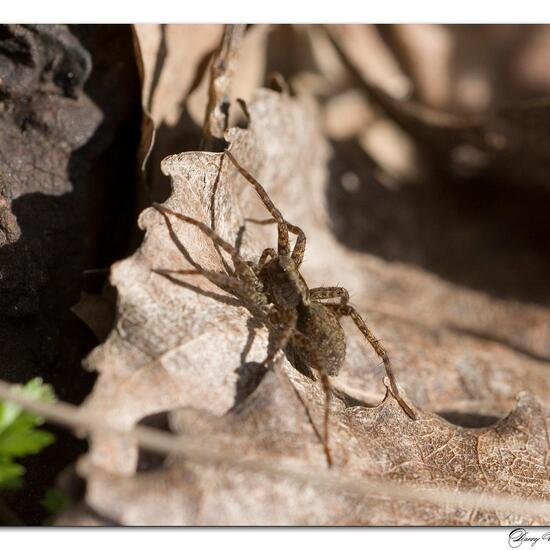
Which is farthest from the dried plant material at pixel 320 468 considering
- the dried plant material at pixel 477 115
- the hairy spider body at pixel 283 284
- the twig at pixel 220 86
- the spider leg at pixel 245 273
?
the dried plant material at pixel 477 115

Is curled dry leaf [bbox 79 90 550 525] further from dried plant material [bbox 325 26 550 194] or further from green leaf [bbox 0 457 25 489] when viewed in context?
dried plant material [bbox 325 26 550 194]

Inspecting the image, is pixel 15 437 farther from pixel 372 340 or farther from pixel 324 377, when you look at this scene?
pixel 372 340

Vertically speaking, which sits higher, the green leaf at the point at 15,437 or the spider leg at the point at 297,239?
the spider leg at the point at 297,239

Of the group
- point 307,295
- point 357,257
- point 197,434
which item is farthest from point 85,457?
point 357,257

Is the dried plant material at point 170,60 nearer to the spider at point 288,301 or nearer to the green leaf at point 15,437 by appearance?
the spider at point 288,301

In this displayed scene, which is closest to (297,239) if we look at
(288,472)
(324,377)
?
(324,377)

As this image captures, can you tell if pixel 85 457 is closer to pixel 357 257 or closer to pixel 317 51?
pixel 357 257
